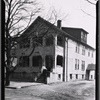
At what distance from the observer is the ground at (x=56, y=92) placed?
8.57ft

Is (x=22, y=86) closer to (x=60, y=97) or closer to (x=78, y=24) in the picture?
(x=60, y=97)

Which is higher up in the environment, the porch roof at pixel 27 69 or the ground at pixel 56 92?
the porch roof at pixel 27 69

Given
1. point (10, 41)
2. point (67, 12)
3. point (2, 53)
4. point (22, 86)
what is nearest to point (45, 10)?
point (67, 12)

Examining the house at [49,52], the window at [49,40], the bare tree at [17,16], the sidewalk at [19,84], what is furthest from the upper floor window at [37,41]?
the sidewalk at [19,84]

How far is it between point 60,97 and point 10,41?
1382 mm

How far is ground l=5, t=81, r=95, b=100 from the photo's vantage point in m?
2.61

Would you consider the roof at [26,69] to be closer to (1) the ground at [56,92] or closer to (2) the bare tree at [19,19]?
(2) the bare tree at [19,19]

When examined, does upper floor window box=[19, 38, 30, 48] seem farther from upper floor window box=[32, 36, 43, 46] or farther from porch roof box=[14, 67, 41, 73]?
porch roof box=[14, 67, 41, 73]

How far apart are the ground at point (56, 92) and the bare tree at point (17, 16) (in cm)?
52

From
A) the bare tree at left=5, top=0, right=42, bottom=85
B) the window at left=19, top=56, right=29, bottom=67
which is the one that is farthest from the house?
the bare tree at left=5, top=0, right=42, bottom=85

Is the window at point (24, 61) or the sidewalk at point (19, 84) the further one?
the window at point (24, 61)

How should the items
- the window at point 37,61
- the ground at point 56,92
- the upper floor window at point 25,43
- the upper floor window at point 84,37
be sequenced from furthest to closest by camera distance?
the upper floor window at point 25,43, the window at point 37,61, the upper floor window at point 84,37, the ground at point 56,92

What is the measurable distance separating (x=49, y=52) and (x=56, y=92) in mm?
812

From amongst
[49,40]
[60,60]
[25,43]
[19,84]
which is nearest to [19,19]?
[25,43]
